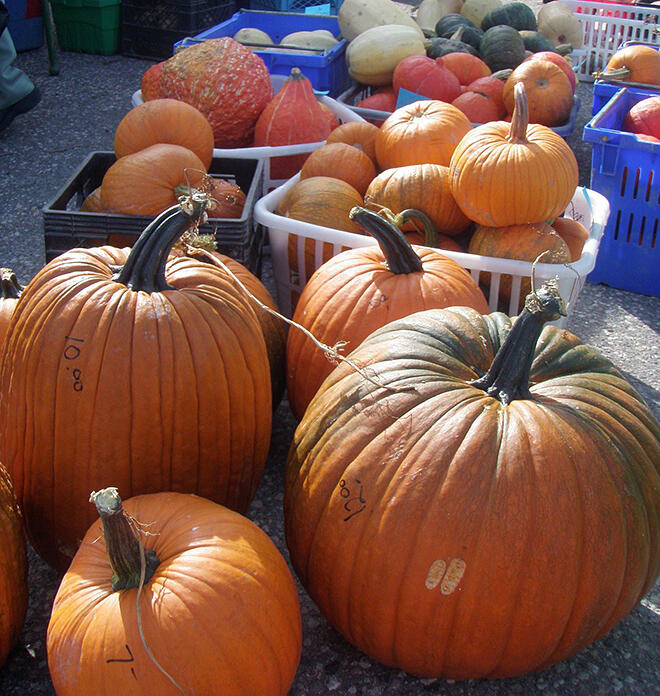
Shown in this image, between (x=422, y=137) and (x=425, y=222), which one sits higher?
(x=422, y=137)

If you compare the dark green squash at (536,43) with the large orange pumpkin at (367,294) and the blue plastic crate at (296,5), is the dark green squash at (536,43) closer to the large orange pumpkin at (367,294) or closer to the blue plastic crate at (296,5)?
the blue plastic crate at (296,5)

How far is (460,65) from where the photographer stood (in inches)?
204

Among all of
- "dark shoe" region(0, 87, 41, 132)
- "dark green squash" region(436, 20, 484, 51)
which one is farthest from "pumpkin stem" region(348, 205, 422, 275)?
"dark green squash" region(436, 20, 484, 51)

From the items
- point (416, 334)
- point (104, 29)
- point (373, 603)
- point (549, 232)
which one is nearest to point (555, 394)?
point (416, 334)

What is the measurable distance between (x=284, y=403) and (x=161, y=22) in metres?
5.75

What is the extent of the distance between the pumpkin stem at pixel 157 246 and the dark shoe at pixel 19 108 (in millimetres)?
4301

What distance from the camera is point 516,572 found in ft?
5.01

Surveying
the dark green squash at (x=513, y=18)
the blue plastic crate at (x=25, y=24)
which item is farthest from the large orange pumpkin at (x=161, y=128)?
the blue plastic crate at (x=25, y=24)

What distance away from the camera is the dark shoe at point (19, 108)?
5.50 meters

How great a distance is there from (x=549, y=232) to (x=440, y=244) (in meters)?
0.44

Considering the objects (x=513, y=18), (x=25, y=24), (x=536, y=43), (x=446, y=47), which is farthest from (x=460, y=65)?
(x=25, y=24)

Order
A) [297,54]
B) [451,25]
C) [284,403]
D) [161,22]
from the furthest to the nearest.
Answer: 1. [161,22]
2. [451,25]
3. [297,54]
4. [284,403]

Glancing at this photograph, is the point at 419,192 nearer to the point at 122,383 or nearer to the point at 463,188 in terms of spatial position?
the point at 463,188

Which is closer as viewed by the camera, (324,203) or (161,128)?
(324,203)
